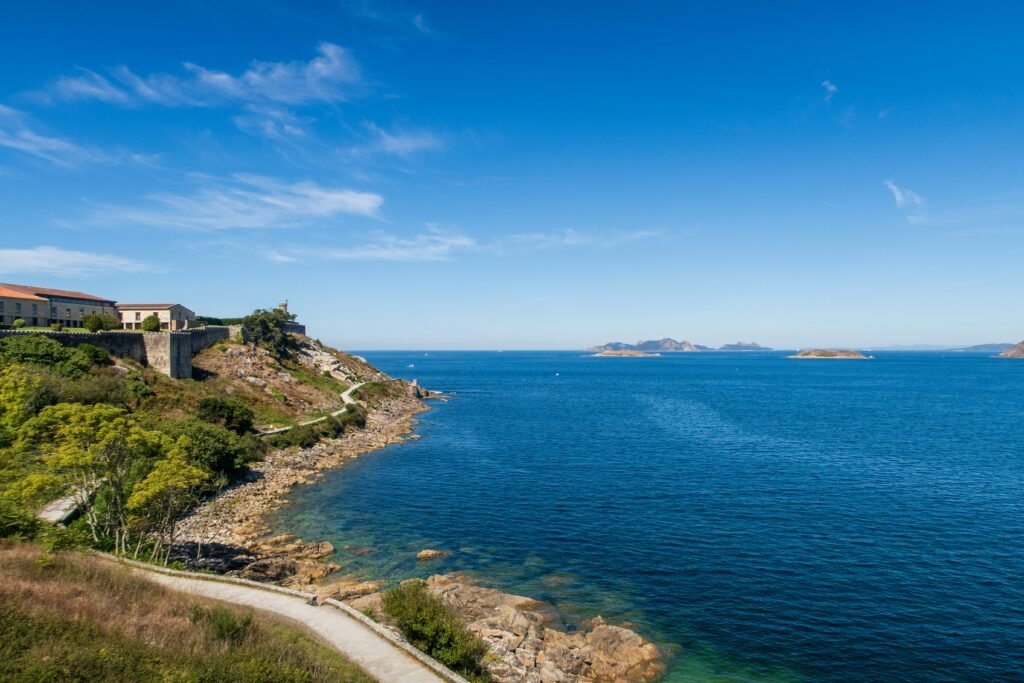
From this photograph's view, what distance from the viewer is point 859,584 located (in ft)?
116

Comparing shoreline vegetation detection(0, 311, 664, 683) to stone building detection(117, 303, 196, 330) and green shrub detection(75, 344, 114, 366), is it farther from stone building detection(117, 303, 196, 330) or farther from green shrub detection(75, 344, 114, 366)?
stone building detection(117, 303, 196, 330)

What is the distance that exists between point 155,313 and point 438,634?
9213cm

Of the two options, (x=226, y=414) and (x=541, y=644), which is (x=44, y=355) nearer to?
(x=226, y=414)

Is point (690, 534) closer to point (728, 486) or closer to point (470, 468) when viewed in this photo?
point (728, 486)

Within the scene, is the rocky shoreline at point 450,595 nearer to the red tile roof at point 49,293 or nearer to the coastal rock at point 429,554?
the coastal rock at point 429,554

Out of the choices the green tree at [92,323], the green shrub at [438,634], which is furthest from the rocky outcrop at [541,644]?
the green tree at [92,323]

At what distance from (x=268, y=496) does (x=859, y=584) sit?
4752 centimetres

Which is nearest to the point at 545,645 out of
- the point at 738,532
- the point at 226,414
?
the point at 738,532

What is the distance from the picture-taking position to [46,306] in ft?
273

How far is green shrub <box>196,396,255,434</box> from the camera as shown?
66625 millimetres

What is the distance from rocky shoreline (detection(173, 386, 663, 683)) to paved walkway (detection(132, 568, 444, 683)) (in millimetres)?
3936

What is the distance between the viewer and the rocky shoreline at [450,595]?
88.1 ft

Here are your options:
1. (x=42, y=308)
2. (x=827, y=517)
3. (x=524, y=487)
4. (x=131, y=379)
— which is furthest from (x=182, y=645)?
(x=42, y=308)

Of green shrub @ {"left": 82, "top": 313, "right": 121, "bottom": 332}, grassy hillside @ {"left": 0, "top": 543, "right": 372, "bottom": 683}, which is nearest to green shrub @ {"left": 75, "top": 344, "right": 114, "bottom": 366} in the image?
green shrub @ {"left": 82, "top": 313, "right": 121, "bottom": 332}
